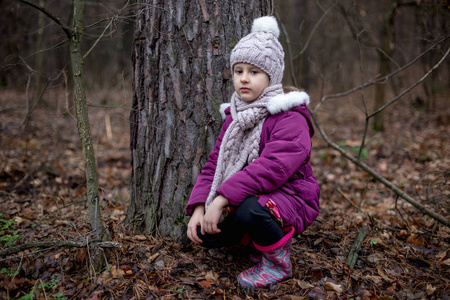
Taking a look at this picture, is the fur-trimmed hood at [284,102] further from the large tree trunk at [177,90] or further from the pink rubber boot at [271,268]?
the pink rubber boot at [271,268]

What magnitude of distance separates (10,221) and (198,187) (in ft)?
5.96

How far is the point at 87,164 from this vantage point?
2098 millimetres

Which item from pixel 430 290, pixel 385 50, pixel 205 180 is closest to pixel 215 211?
pixel 205 180

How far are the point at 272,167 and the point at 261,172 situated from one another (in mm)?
74

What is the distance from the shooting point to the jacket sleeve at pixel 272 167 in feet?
6.21

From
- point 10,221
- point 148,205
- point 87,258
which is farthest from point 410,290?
point 10,221

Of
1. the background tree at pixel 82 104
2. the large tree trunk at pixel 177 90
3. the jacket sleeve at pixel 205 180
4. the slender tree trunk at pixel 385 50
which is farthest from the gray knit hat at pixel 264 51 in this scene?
the slender tree trunk at pixel 385 50

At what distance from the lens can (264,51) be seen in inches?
80.0

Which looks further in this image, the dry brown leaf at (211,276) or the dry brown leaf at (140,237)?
the dry brown leaf at (140,237)

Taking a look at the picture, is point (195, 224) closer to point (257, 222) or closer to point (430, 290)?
point (257, 222)

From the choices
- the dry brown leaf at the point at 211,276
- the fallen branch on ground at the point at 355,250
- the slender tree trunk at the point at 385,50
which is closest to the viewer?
the dry brown leaf at the point at 211,276

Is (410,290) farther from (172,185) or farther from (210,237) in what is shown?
(172,185)

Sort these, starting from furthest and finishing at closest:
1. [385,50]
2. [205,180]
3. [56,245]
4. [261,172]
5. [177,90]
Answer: [385,50] < [177,90] < [205,180] < [56,245] < [261,172]

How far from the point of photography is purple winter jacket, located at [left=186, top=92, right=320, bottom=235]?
1.90 meters
